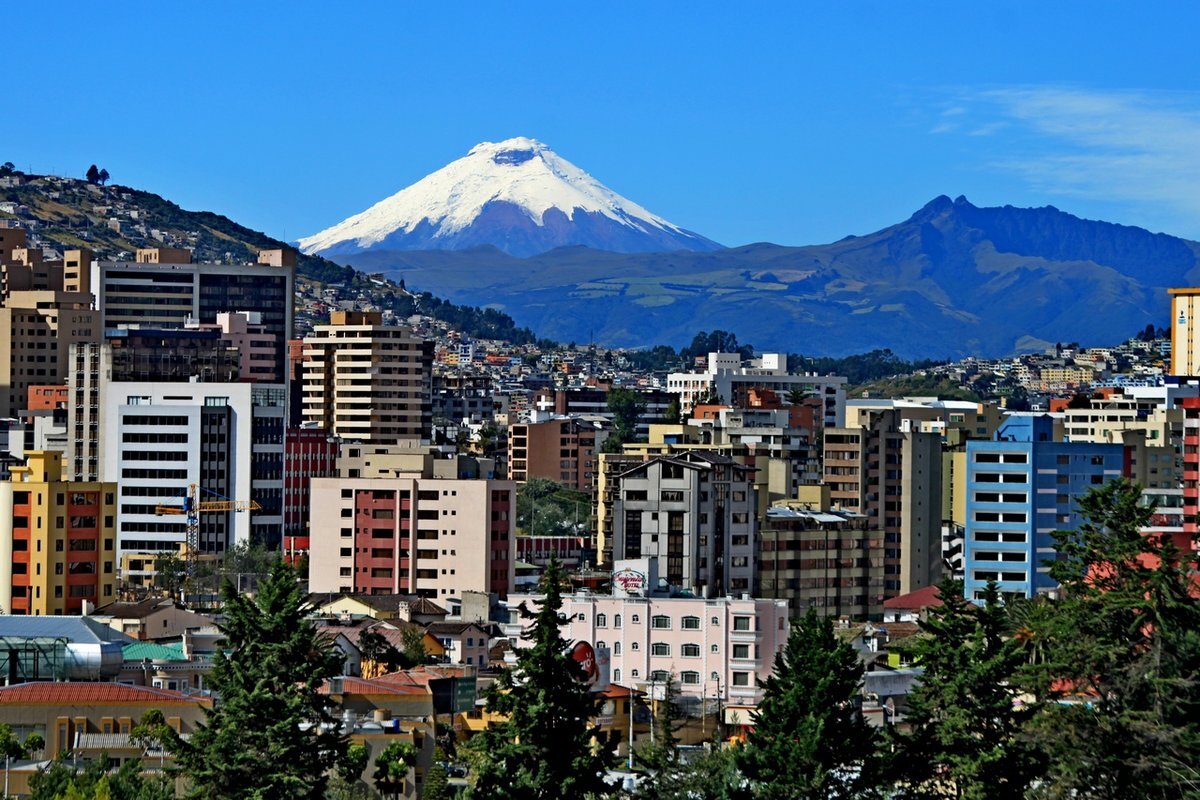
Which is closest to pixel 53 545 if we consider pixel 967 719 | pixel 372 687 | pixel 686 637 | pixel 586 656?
pixel 686 637

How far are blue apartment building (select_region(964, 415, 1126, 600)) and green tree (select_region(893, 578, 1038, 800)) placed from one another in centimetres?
5129

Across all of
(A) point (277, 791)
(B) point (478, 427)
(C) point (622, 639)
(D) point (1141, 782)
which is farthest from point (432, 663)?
(B) point (478, 427)

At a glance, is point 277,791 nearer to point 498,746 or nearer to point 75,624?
point 498,746

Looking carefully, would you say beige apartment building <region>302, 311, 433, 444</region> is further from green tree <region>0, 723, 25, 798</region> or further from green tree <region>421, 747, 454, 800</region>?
green tree <region>421, 747, 454, 800</region>

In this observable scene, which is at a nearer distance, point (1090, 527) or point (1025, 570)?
point (1090, 527)

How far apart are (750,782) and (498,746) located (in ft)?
12.8

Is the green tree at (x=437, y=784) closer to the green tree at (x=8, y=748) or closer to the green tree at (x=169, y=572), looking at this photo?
the green tree at (x=8, y=748)

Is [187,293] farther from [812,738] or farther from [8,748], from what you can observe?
[812,738]

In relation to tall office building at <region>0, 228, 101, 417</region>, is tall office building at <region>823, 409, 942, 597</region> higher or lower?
lower

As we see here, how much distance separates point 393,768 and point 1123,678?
48.2 feet

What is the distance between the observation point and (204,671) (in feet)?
182

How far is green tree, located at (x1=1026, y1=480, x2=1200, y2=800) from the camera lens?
36.8 metres

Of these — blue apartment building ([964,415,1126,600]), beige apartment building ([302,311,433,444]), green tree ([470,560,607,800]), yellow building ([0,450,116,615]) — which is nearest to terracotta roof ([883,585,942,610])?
blue apartment building ([964,415,1126,600])

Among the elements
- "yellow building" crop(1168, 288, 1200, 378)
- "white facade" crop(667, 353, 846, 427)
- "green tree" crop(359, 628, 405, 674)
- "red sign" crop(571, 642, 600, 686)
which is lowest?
"green tree" crop(359, 628, 405, 674)
